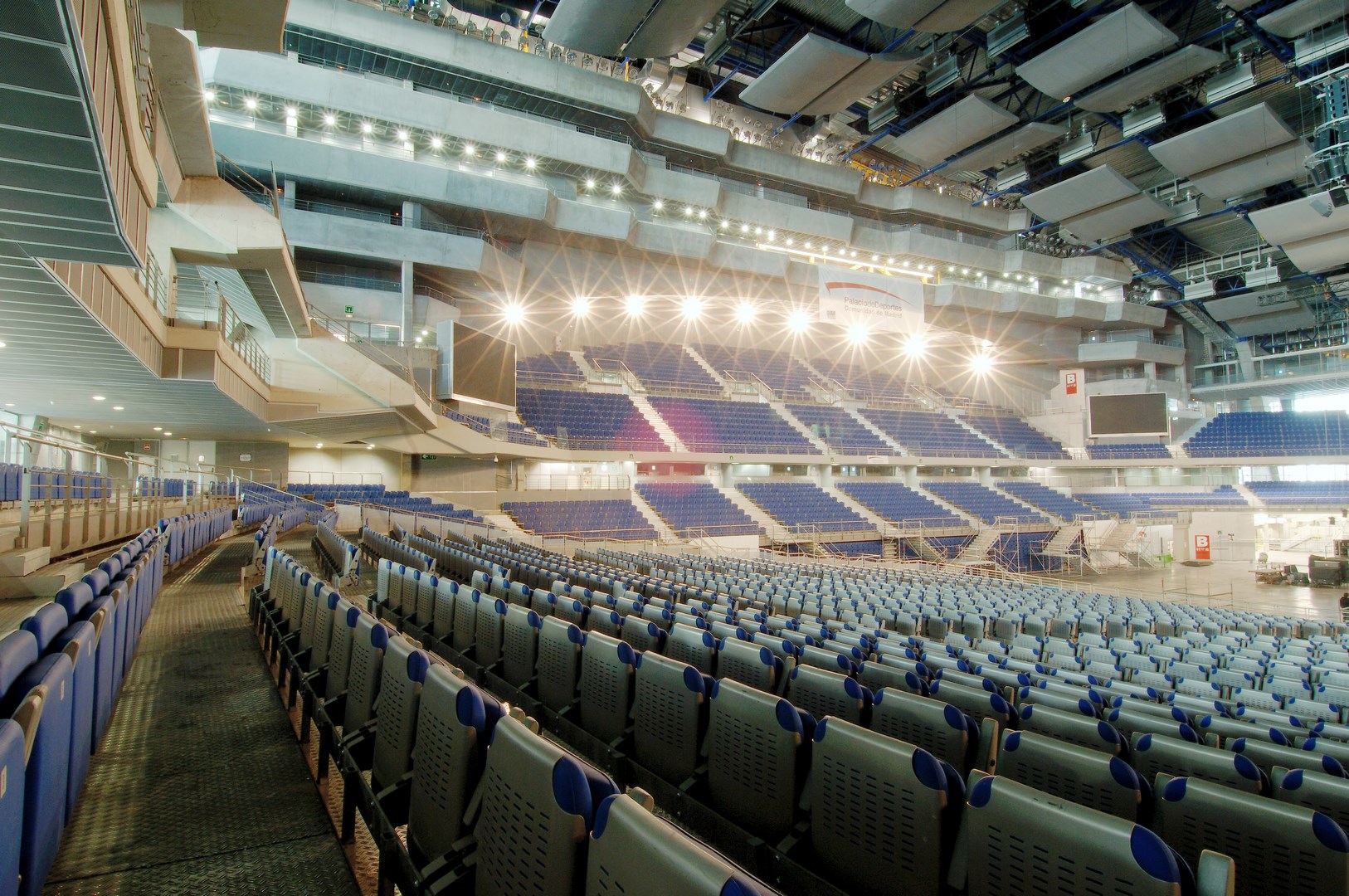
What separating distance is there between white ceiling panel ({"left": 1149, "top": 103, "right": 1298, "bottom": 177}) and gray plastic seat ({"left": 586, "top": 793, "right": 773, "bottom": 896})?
26.6 meters

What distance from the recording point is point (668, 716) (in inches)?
104

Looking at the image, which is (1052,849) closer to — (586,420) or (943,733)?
(943,733)

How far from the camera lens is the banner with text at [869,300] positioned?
2102cm

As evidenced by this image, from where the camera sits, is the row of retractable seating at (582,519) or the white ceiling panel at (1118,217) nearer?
the row of retractable seating at (582,519)

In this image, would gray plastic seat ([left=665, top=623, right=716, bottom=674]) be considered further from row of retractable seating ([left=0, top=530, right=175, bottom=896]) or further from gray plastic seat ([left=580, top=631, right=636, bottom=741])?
row of retractable seating ([left=0, top=530, right=175, bottom=896])

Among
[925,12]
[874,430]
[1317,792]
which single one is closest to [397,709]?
[1317,792]

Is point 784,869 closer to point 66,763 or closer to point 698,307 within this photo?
point 66,763

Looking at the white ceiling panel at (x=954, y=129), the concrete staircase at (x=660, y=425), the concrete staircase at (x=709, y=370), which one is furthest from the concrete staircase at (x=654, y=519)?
the white ceiling panel at (x=954, y=129)

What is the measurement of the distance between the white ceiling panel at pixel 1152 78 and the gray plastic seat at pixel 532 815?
25.0 m

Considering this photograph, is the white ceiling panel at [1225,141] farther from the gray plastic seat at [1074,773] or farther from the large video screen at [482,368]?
the gray plastic seat at [1074,773]

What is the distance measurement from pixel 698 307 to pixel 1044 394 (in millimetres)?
22172

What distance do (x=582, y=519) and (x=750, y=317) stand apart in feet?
53.7

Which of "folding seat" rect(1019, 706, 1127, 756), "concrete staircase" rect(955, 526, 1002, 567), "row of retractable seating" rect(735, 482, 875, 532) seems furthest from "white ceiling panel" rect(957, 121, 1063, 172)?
"folding seat" rect(1019, 706, 1127, 756)

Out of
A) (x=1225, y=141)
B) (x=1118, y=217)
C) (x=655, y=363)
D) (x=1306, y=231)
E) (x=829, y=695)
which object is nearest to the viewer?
(x=829, y=695)
